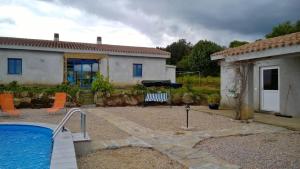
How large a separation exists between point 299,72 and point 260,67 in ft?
7.85

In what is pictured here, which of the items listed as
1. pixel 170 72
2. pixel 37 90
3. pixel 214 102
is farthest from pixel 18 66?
pixel 214 102

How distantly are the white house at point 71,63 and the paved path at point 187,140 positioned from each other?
14.3m

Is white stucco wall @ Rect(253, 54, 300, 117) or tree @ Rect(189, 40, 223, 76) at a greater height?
tree @ Rect(189, 40, 223, 76)

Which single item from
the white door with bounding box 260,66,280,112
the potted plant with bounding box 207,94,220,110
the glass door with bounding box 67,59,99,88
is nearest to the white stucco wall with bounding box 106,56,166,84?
the glass door with bounding box 67,59,99,88

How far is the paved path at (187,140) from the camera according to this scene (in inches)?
224

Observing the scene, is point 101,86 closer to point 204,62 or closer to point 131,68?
point 131,68

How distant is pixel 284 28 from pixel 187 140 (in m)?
36.9

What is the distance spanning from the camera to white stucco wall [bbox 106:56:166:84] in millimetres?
25375

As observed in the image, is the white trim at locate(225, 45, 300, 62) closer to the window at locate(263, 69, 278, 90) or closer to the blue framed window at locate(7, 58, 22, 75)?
the window at locate(263, 69, 278, 90)

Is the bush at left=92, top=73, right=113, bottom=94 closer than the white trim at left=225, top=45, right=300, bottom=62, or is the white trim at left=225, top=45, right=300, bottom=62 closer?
the white trim at left=225, top=45, right=300, bottom=62

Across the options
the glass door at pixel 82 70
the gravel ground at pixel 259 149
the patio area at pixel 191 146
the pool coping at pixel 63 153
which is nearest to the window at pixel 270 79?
the patio area at pixel 191 146

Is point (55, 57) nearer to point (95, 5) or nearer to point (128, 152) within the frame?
point (95, 5)

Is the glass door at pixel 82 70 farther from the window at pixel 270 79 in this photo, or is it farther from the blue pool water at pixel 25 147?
the blue pool water at pixel 25 147

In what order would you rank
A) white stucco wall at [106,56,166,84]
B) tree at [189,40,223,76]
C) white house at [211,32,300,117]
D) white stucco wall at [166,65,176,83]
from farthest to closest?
1. tree at [189,40,223,76]
2. white stucco wall at [166,65,176,83]
3. white stucco wall at [106,56,166,84]
4. white house at [211,32,300,117]
